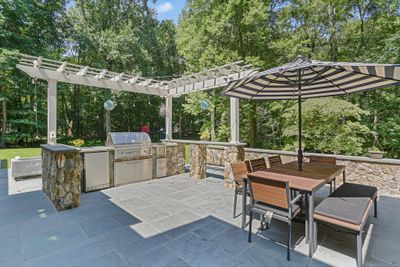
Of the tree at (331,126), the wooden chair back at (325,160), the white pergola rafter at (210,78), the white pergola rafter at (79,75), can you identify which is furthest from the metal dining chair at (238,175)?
the tree at (331,126)

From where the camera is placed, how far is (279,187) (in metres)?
2.29

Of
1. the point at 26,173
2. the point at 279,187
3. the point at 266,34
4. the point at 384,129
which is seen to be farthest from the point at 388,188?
the point at 26,173

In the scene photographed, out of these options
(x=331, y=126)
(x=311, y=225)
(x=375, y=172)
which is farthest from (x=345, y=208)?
(x=331, y=126)

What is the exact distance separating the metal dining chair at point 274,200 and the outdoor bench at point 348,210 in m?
0.28

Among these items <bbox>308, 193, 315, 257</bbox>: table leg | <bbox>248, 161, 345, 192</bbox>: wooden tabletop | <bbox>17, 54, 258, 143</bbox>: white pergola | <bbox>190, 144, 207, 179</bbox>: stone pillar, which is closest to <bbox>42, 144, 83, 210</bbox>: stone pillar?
<bbox>17, 54, 258, 143</bbox>: white pergola

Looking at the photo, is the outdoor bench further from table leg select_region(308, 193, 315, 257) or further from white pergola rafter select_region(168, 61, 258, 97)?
white pergola rafter select_region(168, 61, 258, 97)

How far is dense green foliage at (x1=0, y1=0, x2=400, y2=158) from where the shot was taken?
26.9ft

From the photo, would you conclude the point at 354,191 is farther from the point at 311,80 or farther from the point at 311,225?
the point at 311,80

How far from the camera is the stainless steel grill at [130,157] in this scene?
16.8 feet

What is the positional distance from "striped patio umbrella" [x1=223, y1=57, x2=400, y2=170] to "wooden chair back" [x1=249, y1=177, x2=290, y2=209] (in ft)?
3.90

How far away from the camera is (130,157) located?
211 inches

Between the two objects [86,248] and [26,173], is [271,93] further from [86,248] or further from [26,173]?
[26,173]

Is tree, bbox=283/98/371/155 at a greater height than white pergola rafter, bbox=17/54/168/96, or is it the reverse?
white pergola rafter, bbox=17/54/168/96

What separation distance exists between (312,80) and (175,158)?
4249 millimetres
